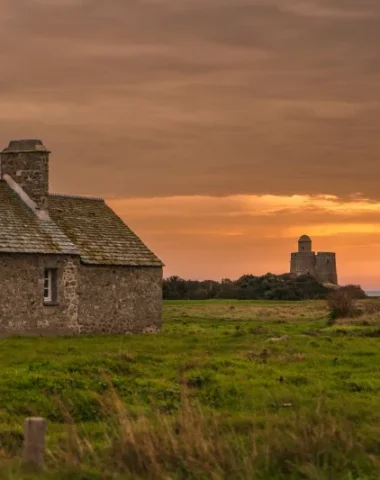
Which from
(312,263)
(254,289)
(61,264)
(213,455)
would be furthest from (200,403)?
(312,263)

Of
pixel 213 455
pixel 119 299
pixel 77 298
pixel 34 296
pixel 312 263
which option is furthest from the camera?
pixel 312 263

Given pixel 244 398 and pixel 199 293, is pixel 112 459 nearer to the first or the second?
pixel 244 398

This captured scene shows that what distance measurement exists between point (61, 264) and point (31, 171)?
15.1 ft

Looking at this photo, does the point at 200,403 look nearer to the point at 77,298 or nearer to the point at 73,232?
the point at 77,298

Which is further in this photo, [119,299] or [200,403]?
[119,299]

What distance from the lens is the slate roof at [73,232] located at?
3478 centimetres

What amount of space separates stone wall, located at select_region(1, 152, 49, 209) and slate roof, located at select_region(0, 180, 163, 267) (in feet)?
1.83

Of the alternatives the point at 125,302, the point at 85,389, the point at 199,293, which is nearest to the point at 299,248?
the point at 199,293

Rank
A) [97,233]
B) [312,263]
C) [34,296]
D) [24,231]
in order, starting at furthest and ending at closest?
[312,263], [97,233], [24,231], [34,296]

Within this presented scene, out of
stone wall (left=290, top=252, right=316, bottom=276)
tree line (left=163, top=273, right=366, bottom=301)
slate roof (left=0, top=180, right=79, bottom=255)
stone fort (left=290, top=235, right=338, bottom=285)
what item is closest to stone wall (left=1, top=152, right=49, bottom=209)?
slate roof (left=0, top=180, right=79, bottom=255)

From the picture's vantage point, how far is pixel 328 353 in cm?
2798

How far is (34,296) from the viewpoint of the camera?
34.1 metres

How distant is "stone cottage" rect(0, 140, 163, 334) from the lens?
111ft

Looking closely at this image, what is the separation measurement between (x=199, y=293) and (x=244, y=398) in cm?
7550
